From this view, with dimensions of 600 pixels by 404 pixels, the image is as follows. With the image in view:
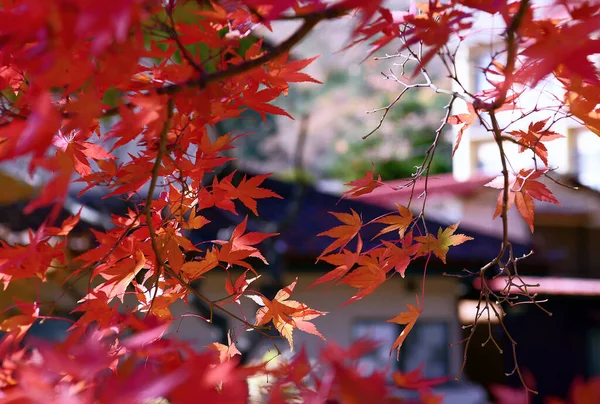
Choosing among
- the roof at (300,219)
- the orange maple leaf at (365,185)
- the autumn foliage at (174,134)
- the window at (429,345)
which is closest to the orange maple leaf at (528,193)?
the autumn foliage at (174,134)

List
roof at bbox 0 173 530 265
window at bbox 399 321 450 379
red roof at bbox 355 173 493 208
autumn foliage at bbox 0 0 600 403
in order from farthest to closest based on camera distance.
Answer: red roof at bbox 355 173 493 208
window at bbox 399 321 450 379
roof at bbox 0 173 530 265
autumn foliage at bbox 0 0 600 403

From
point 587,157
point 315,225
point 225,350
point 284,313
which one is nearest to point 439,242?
point 284,313

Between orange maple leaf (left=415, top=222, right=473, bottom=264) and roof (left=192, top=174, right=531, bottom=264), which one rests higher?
orange maple leaf (left=415, top=222, right=473, bottom=264)

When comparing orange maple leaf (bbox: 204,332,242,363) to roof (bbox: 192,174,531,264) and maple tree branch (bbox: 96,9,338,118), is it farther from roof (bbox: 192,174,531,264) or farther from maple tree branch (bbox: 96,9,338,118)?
roof (bbox: 192,174,531,264)

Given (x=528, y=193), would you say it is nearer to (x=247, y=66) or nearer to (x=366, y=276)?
(x=366, y=276)

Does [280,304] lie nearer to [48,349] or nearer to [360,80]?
[48,349]

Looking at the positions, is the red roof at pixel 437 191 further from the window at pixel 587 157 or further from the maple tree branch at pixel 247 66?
the maple tree branch at pixel 247 66

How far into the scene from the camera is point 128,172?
38.1 inches

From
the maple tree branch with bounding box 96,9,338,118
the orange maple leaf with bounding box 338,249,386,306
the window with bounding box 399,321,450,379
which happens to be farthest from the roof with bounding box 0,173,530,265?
the maple tree branch with bounding box 96,9,338,118

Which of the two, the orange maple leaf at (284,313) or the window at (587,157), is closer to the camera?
the orange maple leaf at (284,313)

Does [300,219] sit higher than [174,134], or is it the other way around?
[174,134]

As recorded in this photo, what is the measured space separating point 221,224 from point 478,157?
5.36 meters

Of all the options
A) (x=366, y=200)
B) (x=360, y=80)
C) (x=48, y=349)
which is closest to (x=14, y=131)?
(x=48, y=349)

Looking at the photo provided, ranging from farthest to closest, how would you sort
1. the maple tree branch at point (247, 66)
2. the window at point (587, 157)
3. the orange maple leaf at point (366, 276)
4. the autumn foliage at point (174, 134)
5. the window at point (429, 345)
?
the window at point (587, 157) → the window at point (429, 345) → the orange maple leaf at point (366, 276) → the maple tree branch at point (247, 66) → the autumn foliage at point (174, 134)
